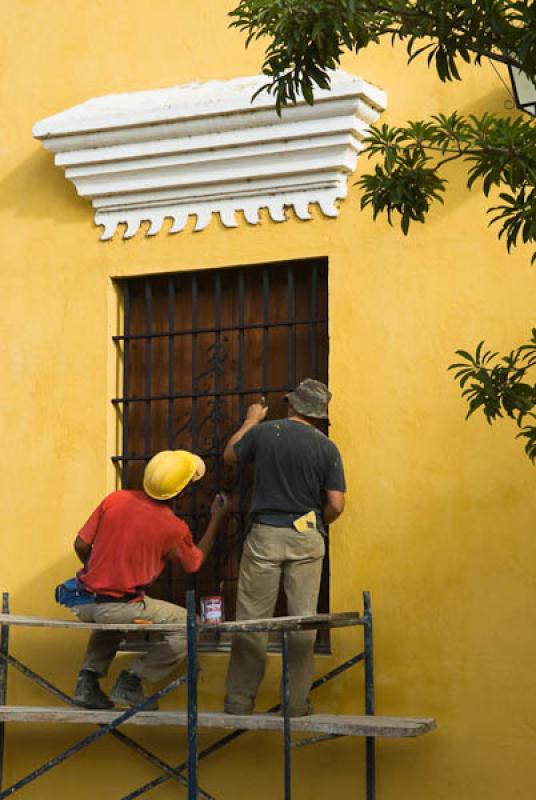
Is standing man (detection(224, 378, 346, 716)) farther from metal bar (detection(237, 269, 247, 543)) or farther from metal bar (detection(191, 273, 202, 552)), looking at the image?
metal bar (detection(191, 273, 202, 552))

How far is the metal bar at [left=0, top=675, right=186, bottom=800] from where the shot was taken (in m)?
7.32

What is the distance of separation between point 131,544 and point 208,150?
2.20 meters

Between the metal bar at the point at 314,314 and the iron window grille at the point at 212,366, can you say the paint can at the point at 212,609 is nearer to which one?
the iron window grille at the point at 212,366

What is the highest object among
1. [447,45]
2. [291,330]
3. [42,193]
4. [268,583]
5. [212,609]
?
[42,193]

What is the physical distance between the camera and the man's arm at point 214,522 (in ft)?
27.7

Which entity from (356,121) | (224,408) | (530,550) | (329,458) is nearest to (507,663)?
(530,550)

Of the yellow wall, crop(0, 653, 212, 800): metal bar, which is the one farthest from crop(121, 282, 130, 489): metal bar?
crop(0, 653, 212, 800): metal bar

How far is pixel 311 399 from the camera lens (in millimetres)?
8109

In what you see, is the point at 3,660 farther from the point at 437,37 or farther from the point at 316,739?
the point at 437,37

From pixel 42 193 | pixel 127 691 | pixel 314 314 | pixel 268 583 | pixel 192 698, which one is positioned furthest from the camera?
pixel 42 193

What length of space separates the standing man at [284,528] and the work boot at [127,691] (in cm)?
49

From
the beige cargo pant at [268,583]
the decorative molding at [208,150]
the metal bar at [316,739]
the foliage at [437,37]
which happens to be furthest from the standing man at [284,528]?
the foliage at [437,37]

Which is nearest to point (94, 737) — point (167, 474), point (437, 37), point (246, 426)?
point (167, 474)

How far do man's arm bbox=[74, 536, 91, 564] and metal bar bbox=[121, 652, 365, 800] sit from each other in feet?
3.83
